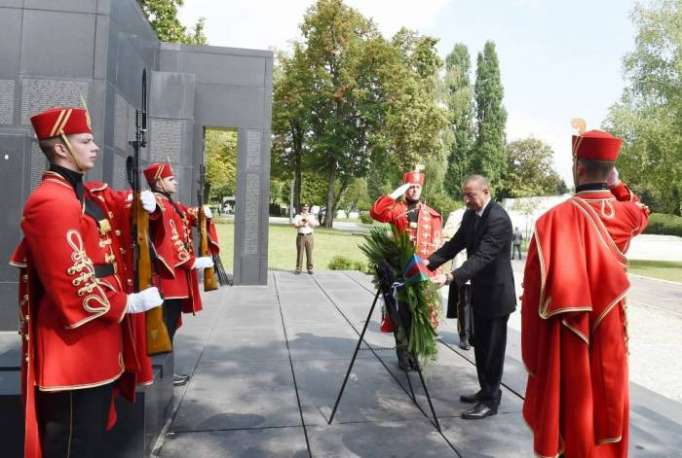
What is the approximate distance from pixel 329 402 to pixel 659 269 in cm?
2134

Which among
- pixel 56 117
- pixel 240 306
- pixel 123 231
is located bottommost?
pixel 240 306

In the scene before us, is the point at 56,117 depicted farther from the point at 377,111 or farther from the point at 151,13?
the point at 377,111

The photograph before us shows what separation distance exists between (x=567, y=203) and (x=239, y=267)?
1045cm

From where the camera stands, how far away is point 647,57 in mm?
25312

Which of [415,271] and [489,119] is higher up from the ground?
[489,119]

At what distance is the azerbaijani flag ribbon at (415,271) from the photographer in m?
4.35

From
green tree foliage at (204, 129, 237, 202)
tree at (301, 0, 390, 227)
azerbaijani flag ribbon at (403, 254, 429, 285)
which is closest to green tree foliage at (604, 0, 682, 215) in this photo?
tree at (301, 0, 390, 227)

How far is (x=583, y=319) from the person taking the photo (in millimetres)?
2820

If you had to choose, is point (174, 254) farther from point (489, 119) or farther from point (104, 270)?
point (489, 119)

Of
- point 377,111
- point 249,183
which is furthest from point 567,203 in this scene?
point 377,111

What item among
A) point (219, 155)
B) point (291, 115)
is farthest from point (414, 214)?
point (219, 155)

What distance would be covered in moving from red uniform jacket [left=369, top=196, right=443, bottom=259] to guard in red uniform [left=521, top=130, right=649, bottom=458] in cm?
312

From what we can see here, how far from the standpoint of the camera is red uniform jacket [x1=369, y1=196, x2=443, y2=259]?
6.07 meters

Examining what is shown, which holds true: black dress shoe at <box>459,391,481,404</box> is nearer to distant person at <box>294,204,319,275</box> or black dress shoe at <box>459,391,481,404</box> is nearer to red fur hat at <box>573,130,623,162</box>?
red fur hat at <box>573,130,623,162</box>
